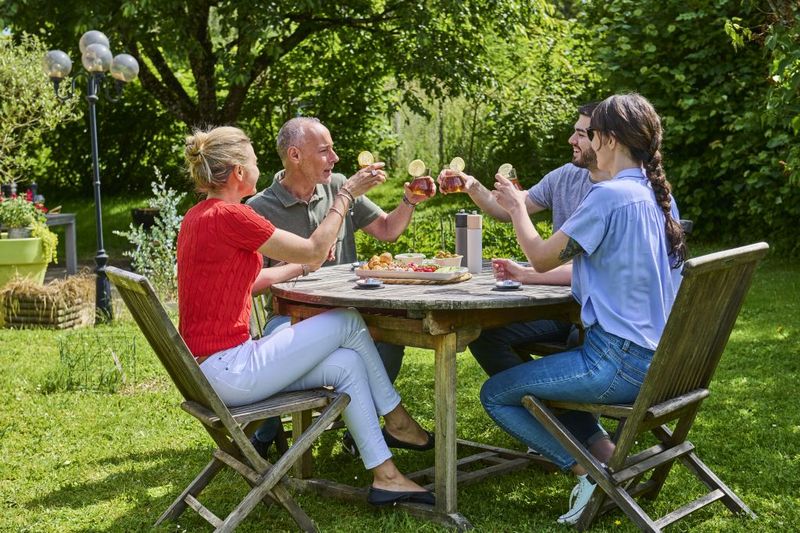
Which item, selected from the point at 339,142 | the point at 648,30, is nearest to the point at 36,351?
the point at 648,30

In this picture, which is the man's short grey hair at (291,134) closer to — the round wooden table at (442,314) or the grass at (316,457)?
the round wooden table at (442,314)

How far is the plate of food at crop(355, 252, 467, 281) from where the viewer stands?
3.60 metres

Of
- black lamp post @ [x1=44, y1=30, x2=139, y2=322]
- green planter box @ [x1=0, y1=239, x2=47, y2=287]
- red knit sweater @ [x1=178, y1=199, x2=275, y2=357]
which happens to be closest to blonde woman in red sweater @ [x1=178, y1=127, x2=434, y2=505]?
red knit sweater @ [x1=178, y1=199, x2=275, y2=357]

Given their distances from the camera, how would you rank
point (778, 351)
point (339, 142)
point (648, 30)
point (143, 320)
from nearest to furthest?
point (143, 320) → point (778, 351) → point (648, 30) → point (339, 142)

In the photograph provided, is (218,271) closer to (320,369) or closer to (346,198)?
(320,369)

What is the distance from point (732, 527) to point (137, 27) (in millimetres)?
9074

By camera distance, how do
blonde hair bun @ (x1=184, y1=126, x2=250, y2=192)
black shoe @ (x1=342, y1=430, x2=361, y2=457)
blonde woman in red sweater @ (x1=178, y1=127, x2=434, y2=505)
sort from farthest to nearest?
black shoe @ (x1=342, y1=430, x2=361, y2=457) < blonde hair bun @ (x1=184, y1=126, x2=250, y2=192) < blonde woman in red sweater @ (x1=178, y1=127, x2=434, y2=505)

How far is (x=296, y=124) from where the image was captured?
4.23 meters

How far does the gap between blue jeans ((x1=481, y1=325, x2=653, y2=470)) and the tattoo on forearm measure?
25 centimetres

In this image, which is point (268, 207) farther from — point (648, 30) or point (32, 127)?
point (32, 127)

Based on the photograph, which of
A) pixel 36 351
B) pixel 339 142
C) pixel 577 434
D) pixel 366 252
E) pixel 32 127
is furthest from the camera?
pixel 339 142

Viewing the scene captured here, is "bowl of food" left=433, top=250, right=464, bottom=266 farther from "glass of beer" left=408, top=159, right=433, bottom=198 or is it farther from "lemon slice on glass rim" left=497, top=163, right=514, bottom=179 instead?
"lemon slice on glass rim" left=497, top=163, right=514, bottom=179

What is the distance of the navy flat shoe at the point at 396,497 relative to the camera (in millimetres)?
3344

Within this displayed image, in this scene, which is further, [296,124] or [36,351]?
[36,351]
